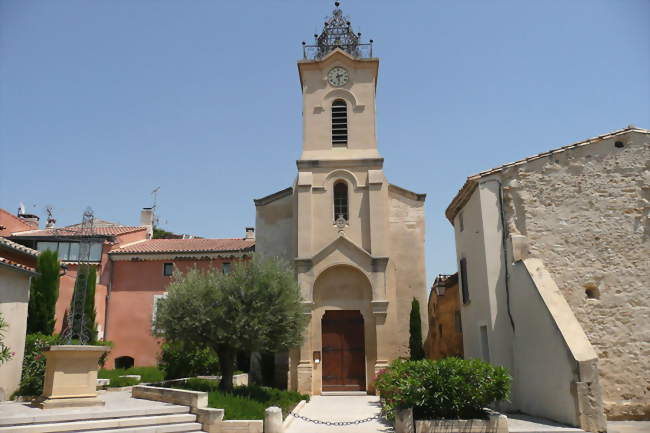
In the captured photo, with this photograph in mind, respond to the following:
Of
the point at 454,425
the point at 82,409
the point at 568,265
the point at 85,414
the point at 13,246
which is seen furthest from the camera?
the point at 13,246

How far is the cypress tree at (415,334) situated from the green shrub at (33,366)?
43.1 ft

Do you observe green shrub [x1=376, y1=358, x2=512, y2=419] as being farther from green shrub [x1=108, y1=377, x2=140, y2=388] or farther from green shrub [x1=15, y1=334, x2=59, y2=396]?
green shrub [x1=108, y1=377, x2=140, y2=388]

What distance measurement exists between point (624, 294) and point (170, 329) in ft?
45.0

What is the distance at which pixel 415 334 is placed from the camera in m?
21.1

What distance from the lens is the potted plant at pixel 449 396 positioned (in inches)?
480

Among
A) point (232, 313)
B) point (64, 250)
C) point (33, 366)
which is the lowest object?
point (33, 366)

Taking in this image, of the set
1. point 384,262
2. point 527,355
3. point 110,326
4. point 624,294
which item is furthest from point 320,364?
point 110,326

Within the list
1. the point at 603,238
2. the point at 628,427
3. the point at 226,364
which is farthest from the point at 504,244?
the point at 226,364

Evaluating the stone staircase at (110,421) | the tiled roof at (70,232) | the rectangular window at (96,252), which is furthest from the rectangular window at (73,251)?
the stone staircase at (110,421)

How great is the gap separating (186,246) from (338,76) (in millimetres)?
14689

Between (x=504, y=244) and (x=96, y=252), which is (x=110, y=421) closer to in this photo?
(x=504, y=244)

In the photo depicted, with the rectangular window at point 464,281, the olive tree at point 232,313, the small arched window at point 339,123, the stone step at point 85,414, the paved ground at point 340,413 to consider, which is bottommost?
the paved ground at point 340,413

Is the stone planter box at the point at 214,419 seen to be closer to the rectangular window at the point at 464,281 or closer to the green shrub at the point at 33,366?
the green shrub at the point at 33,366

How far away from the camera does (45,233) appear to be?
31969mm
